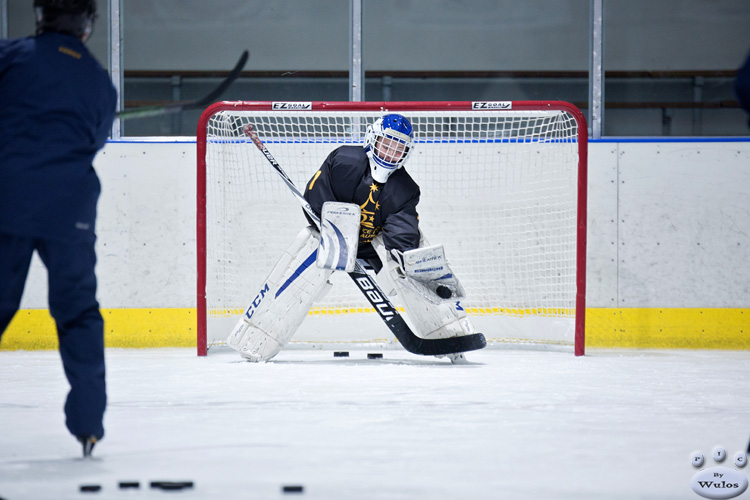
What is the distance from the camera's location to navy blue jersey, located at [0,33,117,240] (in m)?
1.92

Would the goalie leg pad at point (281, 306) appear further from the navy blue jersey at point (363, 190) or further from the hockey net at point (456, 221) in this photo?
the hockey net at point (456, 221)

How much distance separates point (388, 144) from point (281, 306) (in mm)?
835

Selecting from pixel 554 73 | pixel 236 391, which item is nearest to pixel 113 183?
pixel 236 391

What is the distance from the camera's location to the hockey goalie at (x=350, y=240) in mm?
4082

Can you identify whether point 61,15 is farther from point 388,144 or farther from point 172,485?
point 388,144

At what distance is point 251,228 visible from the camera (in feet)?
16.3

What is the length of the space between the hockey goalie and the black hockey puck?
2350 millimetres

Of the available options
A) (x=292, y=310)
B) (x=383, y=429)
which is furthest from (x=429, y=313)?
(x=383, y=429)

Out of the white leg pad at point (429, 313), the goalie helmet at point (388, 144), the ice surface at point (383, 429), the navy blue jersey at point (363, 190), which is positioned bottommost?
the ice surface at point (383, 429)

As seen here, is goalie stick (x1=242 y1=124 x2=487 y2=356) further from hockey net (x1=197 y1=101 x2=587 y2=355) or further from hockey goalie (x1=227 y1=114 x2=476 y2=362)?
hockey net (x1=197 y1=101 x2=587 y2=355)

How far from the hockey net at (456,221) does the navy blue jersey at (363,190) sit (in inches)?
24.4

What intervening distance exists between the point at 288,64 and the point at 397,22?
1120 mm

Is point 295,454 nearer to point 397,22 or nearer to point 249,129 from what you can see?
point 249,129

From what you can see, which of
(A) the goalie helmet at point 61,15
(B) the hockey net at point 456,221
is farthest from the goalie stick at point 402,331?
(A) the goalie helmet at point 61,15
